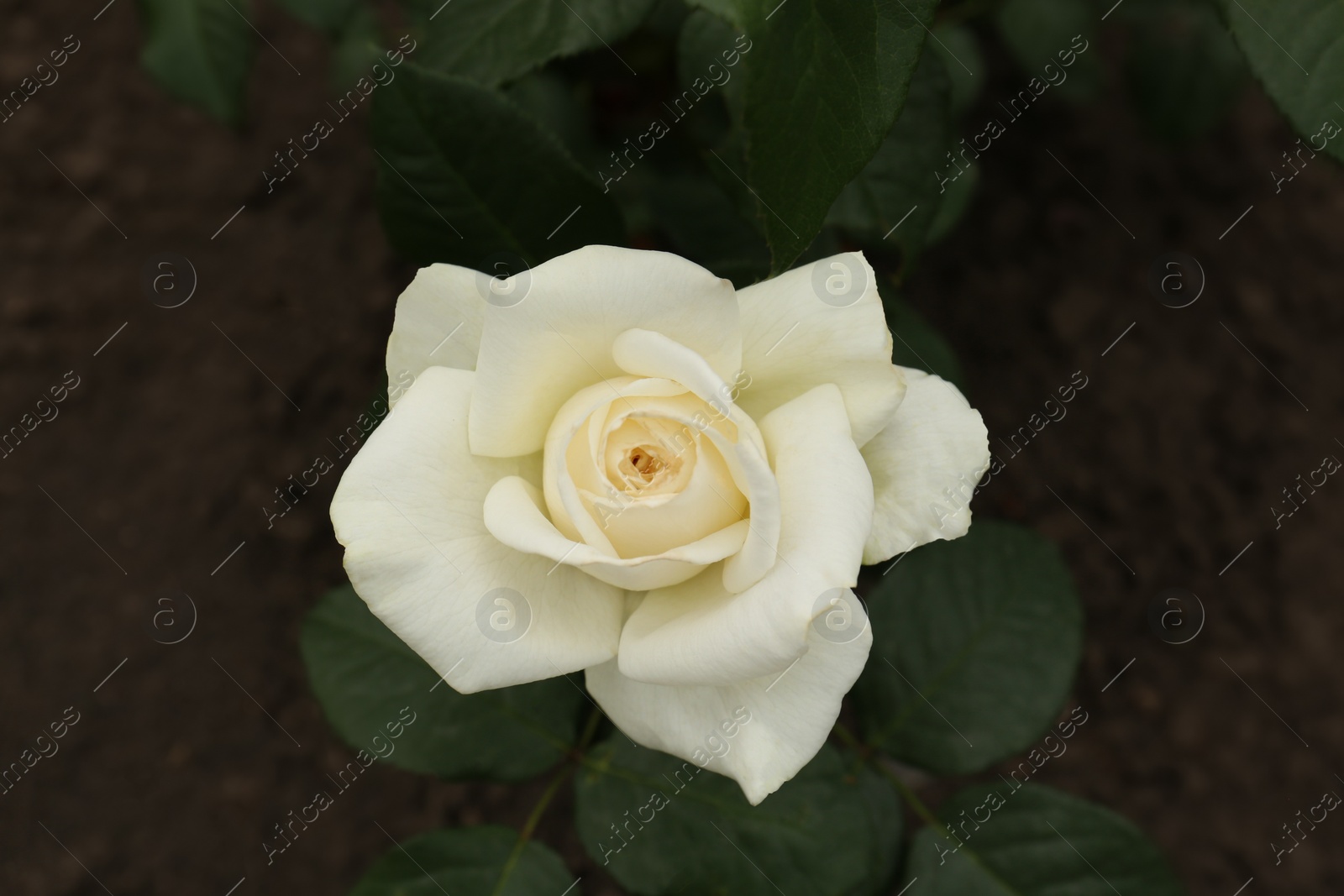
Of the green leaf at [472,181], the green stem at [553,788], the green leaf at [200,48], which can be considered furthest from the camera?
the green leaf at [200,48]

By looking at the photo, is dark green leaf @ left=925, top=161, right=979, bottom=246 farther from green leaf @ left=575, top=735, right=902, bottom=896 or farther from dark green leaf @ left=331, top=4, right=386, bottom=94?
dark green leaf @ left=331, top=4, right=386, bottom=94

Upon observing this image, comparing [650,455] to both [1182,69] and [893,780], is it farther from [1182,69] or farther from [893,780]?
[1182,69]

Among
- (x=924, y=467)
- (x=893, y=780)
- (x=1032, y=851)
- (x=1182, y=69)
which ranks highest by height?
(x=924, y=467)

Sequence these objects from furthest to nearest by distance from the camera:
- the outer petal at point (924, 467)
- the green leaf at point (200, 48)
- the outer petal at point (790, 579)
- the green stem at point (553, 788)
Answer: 1. the green leaf at point (200, 48)
2. the green stem at point (553, 788)
3. the outer petal at point (924, 467)
4. the outer petal at point (790, 579)

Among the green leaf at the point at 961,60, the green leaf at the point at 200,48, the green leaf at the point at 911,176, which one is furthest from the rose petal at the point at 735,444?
the green leaf at the point at 200,48

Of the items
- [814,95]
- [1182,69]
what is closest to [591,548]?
[814,95]

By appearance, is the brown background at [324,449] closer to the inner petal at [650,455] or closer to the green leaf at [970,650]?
the green leaf at [970,650]

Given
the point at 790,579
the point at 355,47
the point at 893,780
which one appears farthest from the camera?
the point at 355,47

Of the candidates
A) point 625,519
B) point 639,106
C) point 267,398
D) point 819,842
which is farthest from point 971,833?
point 267,398
